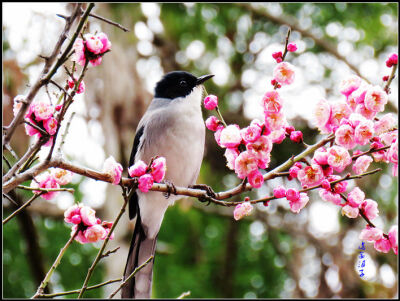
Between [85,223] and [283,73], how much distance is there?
834 millimetres

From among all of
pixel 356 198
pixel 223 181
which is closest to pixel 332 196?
pixel 356 198

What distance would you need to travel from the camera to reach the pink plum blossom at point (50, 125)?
153 centimetres

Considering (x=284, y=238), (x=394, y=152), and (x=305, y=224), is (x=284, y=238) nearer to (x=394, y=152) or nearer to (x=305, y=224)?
(x=305, y=224)

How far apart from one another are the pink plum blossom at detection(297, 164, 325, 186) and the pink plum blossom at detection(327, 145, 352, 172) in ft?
0.16

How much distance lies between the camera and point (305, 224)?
6.14 meters

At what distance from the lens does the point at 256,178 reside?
5.08ft

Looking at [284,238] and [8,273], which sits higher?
[284,238]

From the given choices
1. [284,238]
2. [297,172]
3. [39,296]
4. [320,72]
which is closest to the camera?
[39,296]

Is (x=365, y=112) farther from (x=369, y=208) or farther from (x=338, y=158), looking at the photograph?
(x=369, y=208)

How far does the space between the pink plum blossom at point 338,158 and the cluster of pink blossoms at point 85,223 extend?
0.77m

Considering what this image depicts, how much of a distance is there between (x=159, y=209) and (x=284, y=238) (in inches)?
157

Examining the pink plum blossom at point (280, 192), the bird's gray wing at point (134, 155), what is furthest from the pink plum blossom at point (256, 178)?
the bird's gray wing at point (134, 155)

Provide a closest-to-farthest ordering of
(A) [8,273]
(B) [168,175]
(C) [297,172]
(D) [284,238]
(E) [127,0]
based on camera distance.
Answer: (C) [297,172]
(B) [168,175]
(E) [127,0]
(A) [8,273]
(D) [284,238]

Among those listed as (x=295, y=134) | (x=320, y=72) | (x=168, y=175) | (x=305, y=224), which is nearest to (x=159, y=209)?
(x=168, y=175)
